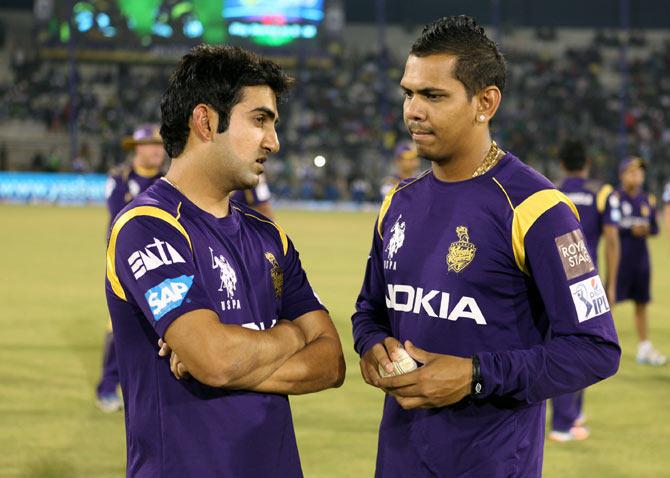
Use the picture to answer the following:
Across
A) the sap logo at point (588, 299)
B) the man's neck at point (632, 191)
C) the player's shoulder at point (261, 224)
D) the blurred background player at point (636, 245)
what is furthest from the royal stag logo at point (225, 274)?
the man's neck at point (632, 191)

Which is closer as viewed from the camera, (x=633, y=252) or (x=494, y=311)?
(x=494, y=311)

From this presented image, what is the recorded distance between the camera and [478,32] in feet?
9.69

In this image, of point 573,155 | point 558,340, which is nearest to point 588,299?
point 558,340

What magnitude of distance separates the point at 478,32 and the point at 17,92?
41.7m

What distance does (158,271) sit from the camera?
103 inches

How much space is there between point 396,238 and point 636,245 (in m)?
7.47

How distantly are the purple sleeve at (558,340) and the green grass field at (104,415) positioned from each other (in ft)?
11.8

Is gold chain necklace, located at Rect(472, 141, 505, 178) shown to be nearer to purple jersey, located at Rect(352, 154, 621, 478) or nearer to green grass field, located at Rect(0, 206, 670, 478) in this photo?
purple jersey, located at Rect(352, 154, 621, 478)

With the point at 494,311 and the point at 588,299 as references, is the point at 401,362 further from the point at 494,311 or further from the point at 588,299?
the point at 588,299

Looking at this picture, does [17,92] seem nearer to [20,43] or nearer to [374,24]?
[20,43]

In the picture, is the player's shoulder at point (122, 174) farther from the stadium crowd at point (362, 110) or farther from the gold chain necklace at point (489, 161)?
the stadium crowd at point (362, 110)

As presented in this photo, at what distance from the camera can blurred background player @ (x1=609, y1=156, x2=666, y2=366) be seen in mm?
9711

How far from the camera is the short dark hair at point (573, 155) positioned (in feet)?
25.5

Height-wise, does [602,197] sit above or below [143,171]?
below
